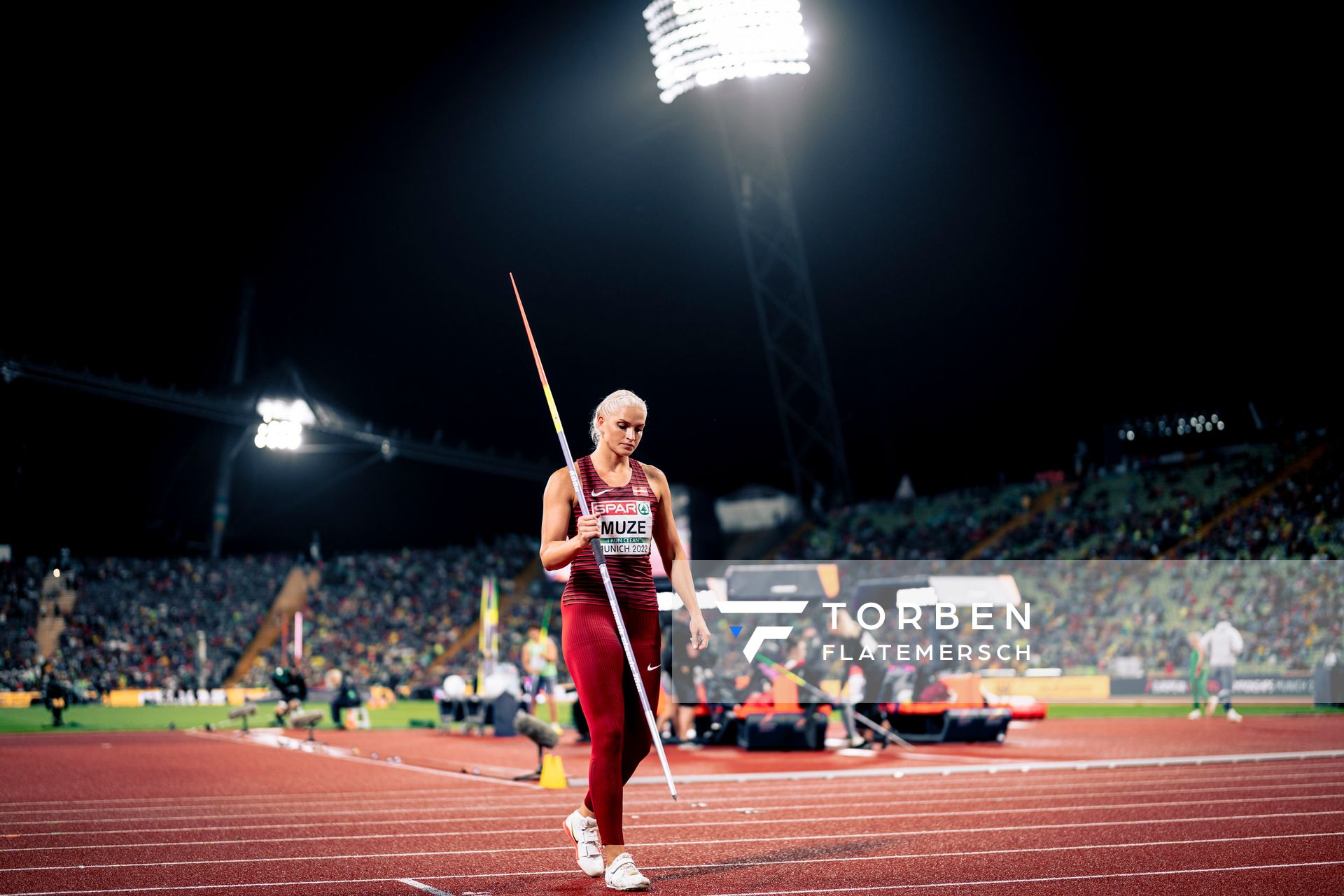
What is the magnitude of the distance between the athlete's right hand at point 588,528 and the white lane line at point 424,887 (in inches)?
62.6

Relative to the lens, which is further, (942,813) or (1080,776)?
(1080,776)

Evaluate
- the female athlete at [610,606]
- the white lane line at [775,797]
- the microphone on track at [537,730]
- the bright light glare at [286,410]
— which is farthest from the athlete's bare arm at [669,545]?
the bright light glare at [286,410]

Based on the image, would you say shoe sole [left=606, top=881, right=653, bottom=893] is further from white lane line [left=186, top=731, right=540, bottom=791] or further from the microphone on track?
the microphone on track

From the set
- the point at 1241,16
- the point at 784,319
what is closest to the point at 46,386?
the point at 784,319

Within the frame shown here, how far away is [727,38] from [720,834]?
2718cm

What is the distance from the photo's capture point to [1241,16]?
3069 cm

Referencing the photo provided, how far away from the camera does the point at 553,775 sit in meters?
10.5

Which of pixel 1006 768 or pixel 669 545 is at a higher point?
pixel 669 545

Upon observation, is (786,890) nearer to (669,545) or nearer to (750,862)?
(750,862)

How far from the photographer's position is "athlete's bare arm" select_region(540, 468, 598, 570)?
525cm

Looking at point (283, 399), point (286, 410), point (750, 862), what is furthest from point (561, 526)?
point (283, 399)

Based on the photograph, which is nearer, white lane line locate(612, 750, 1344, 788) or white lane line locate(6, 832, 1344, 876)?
white lane line locate(6, 832, 1344, 876)

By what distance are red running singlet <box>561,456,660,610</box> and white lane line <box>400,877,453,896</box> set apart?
4.34ft

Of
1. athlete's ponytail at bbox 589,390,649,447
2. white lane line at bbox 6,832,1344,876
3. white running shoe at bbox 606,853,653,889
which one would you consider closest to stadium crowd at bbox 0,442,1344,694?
white lane line at bbox 6,832,1344,876
